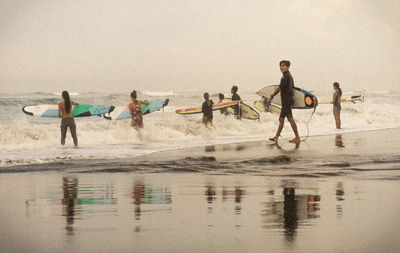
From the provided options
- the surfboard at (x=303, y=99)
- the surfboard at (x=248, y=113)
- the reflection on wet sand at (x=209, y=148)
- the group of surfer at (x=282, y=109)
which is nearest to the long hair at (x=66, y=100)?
the group of surfer at (x=282, y=109)

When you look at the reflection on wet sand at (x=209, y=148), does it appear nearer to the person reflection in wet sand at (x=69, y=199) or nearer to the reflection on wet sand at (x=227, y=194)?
the person reflection in wet sand at (x=69, y=199)

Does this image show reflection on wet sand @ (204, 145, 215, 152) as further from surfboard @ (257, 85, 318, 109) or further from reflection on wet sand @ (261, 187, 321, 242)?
reflection on wet sand @ (261, 187, 321, 242)

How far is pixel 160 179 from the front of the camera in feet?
26.1

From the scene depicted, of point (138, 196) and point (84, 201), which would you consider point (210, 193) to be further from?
point (84, 201)

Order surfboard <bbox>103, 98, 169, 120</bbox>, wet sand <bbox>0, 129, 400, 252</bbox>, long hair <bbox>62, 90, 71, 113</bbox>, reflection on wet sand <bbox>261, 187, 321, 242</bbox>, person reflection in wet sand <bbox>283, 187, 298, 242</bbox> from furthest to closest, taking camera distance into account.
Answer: surfboard <bbox>103, 98, 169, 120</bbox>, long hair <bbox>62, 90, 71, 113</bbox>, reflection on wet sand <bbox>261, 187, 321, 242</bbox>, person reflection in wet sand <bbox>283, 187, 298, 242</bbox>, wet sand <bbox>0, 129, 400, 252</bbox>

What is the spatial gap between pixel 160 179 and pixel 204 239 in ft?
12.0

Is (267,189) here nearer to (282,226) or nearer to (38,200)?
(282,226)

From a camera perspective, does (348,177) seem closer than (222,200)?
No

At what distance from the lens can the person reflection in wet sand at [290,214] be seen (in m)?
4.50

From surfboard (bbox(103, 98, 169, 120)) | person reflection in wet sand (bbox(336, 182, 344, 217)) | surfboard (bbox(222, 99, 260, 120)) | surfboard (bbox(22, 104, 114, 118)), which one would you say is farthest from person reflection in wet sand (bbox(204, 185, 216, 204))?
surfboard (bbox(222, 99, 260, 120))

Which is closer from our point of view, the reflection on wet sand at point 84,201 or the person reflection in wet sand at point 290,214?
the person reflection in wet sand at point 290,214

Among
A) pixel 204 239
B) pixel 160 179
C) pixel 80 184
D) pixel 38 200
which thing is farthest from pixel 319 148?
pixel 204 239

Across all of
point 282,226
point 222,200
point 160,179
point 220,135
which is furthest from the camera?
point 220,135

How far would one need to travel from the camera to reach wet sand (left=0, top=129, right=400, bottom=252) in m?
4.23
